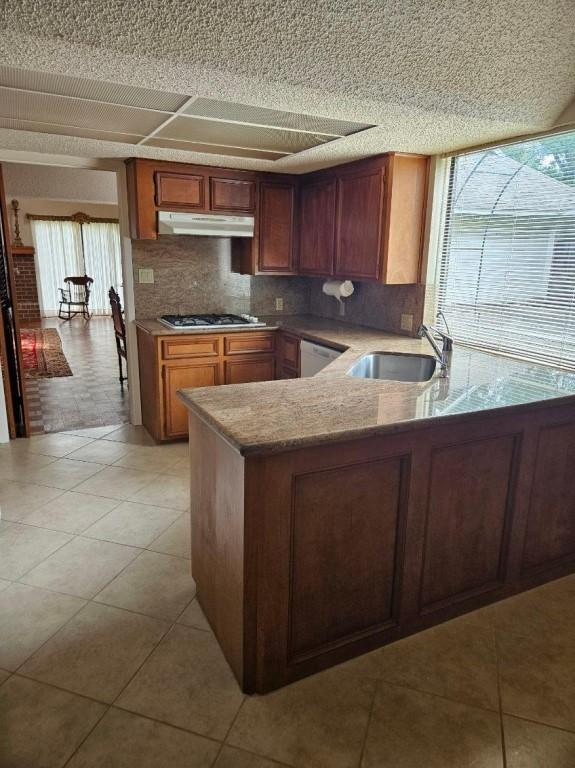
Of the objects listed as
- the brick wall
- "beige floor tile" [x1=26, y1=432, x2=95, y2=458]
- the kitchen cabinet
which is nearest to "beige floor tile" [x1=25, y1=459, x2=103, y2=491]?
"beige floor tile" [x1=26, y1=432, x2=95, y2=458]

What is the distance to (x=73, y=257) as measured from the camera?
10.8 metres

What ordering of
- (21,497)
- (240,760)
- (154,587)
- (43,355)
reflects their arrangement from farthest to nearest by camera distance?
(43,355)
(21,497)
(154,587)
(240,760)

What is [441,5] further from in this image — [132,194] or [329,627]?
[132,194]

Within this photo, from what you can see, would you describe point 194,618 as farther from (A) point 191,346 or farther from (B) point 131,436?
(B) point 131,436

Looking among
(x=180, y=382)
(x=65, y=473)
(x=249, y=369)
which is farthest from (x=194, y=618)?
(x=249, y=369)

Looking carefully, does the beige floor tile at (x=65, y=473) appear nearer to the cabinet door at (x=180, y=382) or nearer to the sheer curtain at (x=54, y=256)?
the cabinet door at (x=180, y=382)

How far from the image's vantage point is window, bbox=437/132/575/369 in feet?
8.68

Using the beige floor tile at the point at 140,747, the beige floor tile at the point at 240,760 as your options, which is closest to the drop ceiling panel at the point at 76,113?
the beige floor tile at the point at 140,747

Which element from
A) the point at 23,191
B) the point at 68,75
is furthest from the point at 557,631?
the point at 23,191

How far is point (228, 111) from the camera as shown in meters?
2.41

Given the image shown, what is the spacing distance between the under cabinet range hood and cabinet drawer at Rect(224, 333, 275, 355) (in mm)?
784

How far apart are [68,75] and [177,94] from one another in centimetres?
43

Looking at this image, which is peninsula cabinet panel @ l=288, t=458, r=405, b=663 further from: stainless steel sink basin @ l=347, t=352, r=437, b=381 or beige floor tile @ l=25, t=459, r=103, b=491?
beige floor tile @ l=25, t=459, r=103, b=491

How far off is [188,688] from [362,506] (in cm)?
84
